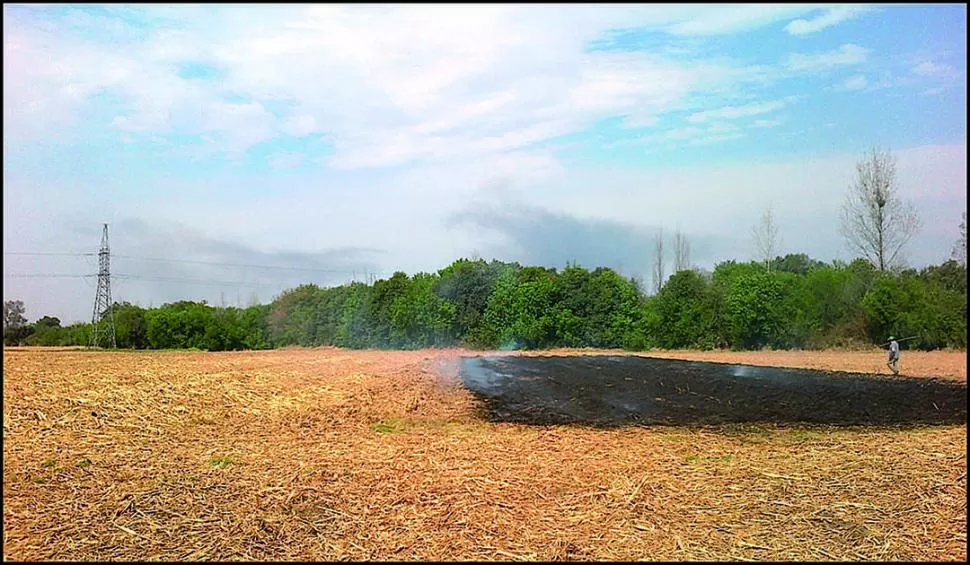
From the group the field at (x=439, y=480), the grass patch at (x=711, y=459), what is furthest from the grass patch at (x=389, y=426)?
the grass patch at (x=711, y=459)

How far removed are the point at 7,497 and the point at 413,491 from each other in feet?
9.74

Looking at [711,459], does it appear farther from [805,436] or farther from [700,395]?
[700,395]

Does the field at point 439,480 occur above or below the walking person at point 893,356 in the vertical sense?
below

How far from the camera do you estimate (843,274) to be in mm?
18422

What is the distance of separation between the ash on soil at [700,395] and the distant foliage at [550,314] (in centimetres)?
422

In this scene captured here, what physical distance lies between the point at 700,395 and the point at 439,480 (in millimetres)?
7264

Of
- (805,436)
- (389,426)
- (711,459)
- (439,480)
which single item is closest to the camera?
(439,480)

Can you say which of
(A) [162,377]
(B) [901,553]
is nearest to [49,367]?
(A) [162,377]

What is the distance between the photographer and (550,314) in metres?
22.9

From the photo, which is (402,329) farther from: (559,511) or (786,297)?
(559,511)

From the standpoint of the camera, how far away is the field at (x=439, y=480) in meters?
4.18

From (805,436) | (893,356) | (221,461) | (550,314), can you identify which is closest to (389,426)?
(221,461)

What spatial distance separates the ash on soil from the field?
0.18m

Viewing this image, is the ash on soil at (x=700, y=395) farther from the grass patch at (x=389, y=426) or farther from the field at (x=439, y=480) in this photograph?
the grass patch at (x=389, y=426)
